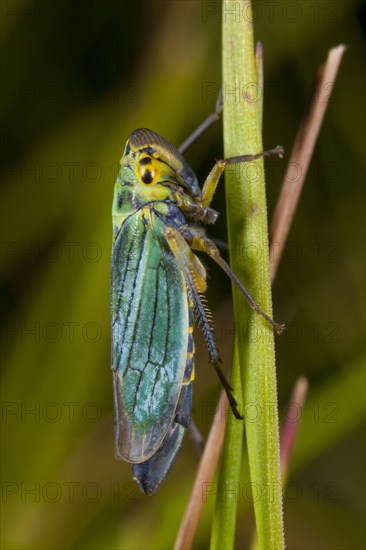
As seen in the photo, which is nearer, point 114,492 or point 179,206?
point 179,206


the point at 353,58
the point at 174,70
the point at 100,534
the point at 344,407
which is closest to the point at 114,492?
the point at 100,534

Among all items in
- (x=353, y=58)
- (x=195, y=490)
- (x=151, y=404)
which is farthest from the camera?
(x=353, y=58)

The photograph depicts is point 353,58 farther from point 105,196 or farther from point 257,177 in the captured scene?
point 257,177

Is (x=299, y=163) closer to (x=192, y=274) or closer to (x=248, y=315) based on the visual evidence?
(x=248, y=315)

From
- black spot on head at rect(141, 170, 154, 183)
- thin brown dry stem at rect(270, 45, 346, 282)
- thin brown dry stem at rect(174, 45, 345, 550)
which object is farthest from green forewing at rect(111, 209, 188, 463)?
thin brown dry stem at rect(270, 45, 346, 282)

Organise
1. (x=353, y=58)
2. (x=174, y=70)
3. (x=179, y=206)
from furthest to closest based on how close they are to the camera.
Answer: (x=353, y=58) → (x=174, y=70) → (x=179, y=206)

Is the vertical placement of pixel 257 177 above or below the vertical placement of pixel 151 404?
above

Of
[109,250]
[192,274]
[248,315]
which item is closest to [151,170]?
[192,274]
